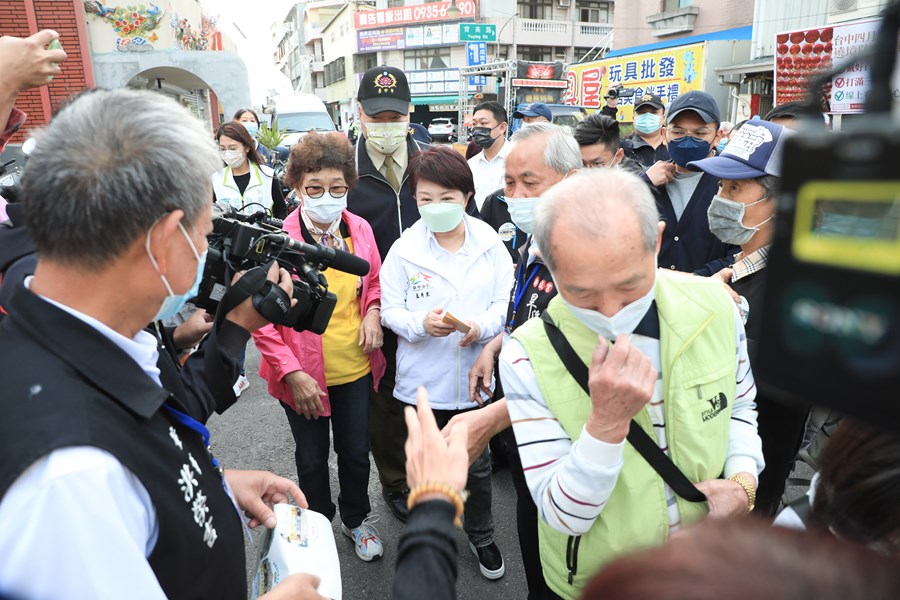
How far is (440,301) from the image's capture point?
9.16ft

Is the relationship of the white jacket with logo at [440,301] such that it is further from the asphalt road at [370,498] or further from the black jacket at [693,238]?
the black jacket at [693,238]

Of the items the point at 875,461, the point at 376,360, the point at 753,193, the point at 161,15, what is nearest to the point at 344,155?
the point at 376,360

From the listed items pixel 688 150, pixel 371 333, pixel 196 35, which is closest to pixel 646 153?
pixel 688 150

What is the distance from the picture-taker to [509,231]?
3.50 metres

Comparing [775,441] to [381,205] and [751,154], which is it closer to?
[751,154]

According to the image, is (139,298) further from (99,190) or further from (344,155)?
(344,155)

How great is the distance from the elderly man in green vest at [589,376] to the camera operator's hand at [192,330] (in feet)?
4.34

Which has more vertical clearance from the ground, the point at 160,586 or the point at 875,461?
the point at 875,461

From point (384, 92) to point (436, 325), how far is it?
76.5 inches

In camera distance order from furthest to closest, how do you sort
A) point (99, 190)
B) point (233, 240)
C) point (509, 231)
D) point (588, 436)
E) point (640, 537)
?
point (509, 231)
point (233, 240)
point (640, 537)
point (588, 436)
point (99, 190)

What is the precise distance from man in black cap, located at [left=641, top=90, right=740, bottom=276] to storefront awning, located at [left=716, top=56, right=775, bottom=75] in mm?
12457

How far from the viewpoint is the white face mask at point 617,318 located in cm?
145

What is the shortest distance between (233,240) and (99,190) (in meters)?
0.73

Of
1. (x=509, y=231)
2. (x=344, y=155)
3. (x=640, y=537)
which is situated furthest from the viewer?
(x=509, y=231)
